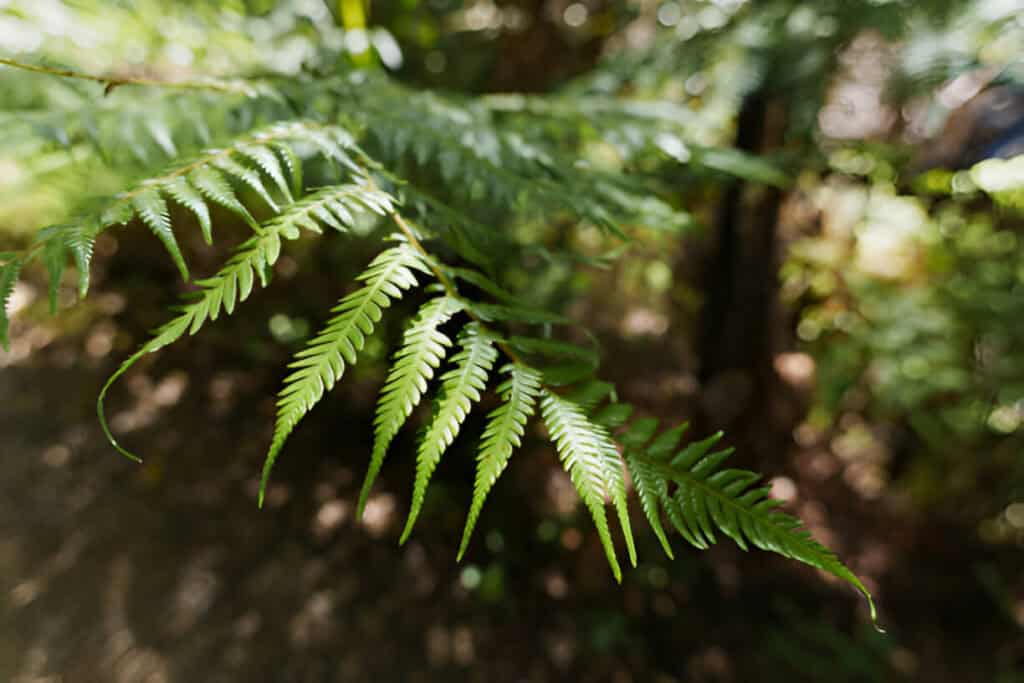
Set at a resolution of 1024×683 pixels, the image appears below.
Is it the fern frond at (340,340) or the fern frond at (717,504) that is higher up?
the fern frond at (340,340)

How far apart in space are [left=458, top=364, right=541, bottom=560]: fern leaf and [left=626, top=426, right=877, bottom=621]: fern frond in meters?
0.17

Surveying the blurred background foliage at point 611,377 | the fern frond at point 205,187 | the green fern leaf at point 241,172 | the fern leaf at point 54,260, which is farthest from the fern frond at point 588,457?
the blurred background foliage at point 611,377

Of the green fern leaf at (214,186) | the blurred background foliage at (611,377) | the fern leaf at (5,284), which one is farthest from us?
the blurred background foliage at (611,377)

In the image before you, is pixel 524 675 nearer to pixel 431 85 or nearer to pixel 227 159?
pixel 227 159

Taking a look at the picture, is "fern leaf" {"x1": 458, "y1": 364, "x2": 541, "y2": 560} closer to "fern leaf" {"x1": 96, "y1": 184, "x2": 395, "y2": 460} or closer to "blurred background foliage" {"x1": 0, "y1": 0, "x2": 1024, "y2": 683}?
"fern leaf" {"x1": 96, "y1": 184, "x2": 395, "y2": 460}

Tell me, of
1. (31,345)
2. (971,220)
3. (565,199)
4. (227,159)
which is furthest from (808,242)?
(31,345)

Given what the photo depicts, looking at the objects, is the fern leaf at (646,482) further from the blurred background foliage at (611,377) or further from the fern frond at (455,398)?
the blurred background foliage at (611,377)

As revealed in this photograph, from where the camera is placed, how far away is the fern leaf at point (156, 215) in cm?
76

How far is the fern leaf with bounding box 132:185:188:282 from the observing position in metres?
0.76

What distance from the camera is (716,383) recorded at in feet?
8.74

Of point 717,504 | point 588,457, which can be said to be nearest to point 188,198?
point 588,457

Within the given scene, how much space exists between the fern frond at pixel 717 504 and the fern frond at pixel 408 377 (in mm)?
316

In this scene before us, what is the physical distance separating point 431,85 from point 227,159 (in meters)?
1.72

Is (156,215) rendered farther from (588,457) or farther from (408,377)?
(588,457)
